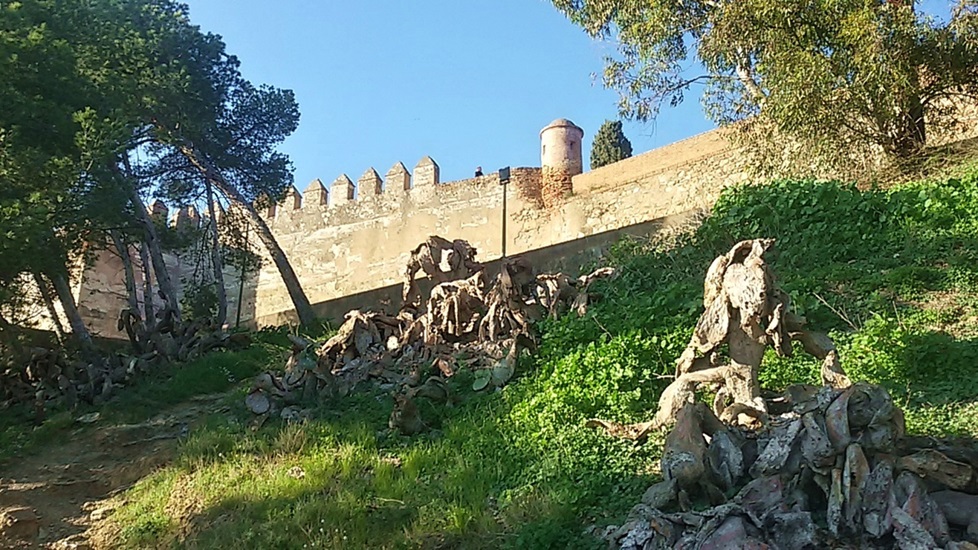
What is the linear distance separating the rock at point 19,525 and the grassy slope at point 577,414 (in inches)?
21.3

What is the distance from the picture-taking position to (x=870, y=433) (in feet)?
12.6

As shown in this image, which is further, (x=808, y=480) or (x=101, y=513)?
(x=101, y=513)

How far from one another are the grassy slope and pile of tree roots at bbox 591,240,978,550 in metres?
0.56

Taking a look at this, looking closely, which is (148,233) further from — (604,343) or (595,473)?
(595,473)

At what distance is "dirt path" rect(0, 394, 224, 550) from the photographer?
5852 millimetres

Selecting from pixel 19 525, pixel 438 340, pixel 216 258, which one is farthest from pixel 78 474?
pixel 216 258

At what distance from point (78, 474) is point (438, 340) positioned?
121 inches

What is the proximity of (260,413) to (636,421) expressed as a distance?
321 cm

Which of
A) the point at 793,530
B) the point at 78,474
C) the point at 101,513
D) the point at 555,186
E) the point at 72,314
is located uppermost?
the point at 555,186

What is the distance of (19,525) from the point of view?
5.84 m

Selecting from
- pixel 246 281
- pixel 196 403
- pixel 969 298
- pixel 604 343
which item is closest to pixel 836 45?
pixel 969 298

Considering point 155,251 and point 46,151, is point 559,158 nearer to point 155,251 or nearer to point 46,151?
point 155,251

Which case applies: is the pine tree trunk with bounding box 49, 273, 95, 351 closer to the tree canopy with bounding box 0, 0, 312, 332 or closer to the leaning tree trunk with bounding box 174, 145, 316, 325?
the tree canopy with bounding box 0, 0, 312, 332

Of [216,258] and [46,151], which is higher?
[46,151]
